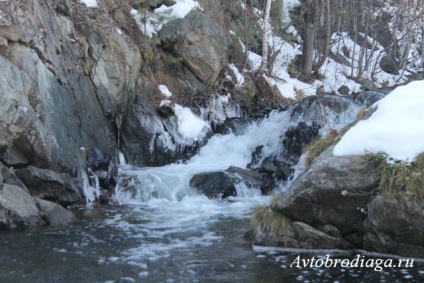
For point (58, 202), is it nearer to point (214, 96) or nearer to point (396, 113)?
point (396, 113)

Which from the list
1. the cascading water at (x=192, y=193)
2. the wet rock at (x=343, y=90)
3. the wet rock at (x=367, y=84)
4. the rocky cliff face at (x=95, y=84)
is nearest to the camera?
the cascading water at (x=192, y=193)

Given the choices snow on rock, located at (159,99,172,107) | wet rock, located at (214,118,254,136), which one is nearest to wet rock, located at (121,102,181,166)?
snow on rock, located at (159,99,172,107)

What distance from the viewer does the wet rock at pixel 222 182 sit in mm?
12078

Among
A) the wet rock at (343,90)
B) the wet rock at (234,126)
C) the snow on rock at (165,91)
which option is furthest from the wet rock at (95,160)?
the wet rock at (343,90)

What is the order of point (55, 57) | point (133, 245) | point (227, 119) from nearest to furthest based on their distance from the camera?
point (133, 245) → point (55, 57) → point (227, 119)

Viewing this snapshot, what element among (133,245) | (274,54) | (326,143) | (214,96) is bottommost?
(133,245)

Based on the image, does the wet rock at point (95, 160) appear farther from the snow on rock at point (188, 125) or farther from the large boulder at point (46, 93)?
the snow on rock at point (188, 125)

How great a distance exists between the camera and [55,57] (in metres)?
12.0

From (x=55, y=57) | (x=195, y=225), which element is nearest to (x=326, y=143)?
(x=195, y=225)

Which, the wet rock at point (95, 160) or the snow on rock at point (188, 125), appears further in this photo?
the snow on rock at point (188, 125)

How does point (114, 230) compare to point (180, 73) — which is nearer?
point (114, 230)

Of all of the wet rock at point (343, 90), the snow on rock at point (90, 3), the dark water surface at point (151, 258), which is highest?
the snow on rock at point (90, 3)

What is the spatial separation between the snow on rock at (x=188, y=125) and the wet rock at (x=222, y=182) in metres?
3.04

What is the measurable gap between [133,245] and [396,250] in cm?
348
